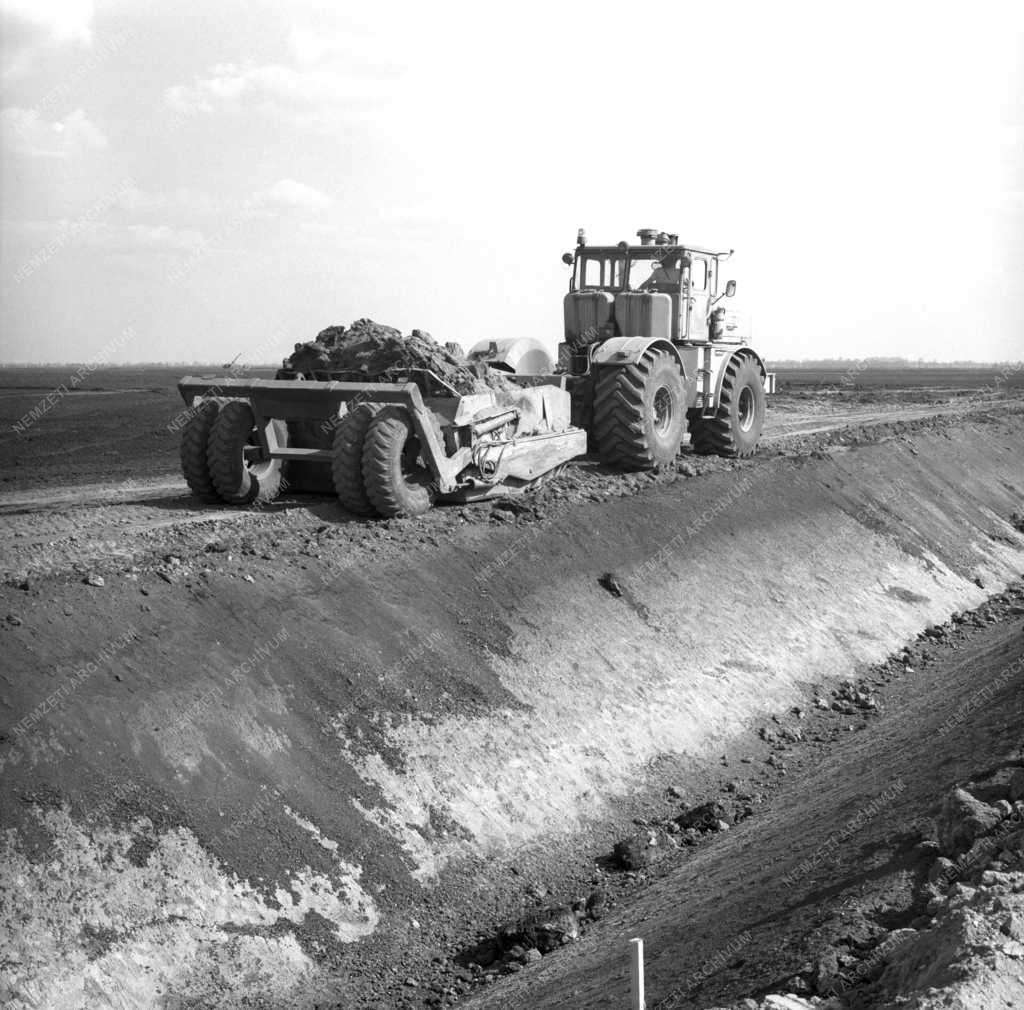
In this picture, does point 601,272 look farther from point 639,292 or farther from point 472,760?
point 472,760

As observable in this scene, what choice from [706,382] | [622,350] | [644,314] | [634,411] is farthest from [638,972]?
[706,382]

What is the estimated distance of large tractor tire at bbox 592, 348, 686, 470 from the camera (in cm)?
1533

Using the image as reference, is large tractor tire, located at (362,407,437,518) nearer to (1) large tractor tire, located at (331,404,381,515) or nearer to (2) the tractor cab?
(1) large tractor tire, located at (331,404,381,515)

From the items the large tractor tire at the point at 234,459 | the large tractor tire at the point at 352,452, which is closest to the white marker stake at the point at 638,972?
the large tractor tire at the point at 352,452

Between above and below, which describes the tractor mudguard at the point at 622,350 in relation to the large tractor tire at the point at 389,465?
above

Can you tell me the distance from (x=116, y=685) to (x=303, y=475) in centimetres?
520

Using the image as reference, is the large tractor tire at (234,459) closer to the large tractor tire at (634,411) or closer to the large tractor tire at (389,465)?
the large tractor tire at (389,465)

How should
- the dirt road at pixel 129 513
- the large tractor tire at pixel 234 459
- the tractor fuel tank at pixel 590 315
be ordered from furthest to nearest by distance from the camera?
1. the tractor fuel tank at pixel 590 315
2. the large tractor tire at pixel 234 459
3. the dirt road at pixel 129 513

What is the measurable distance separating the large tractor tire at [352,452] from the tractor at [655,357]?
14.3 feet

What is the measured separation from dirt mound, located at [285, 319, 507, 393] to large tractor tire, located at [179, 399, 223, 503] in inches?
43.4

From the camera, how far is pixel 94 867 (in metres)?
7.20

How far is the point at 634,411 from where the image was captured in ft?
50.2

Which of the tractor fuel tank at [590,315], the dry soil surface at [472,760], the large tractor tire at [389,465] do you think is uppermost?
the tractor fuel tank at [590,315]

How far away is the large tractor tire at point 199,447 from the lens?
41.6ft
